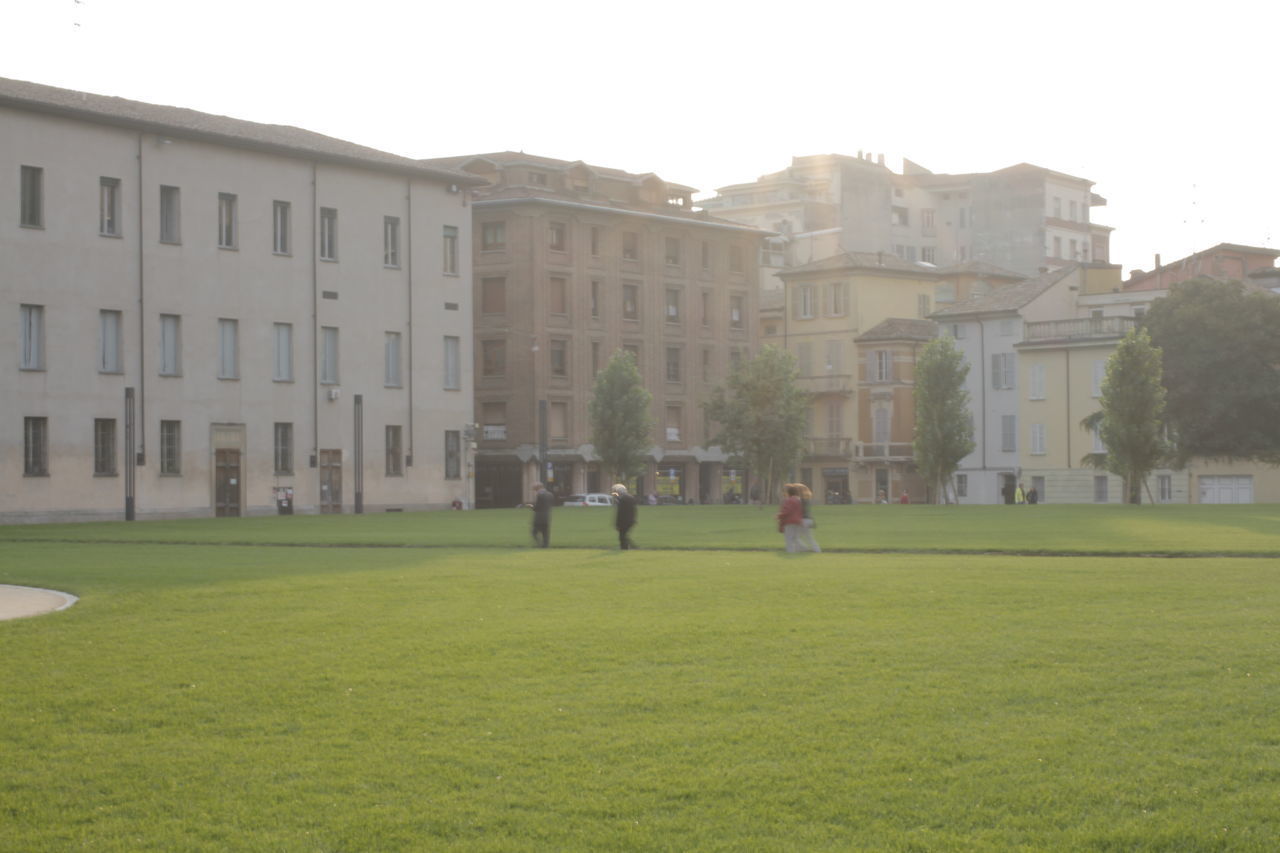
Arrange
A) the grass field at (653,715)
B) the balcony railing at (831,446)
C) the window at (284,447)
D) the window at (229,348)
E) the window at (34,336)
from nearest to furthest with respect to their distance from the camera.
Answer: the grass field at (653,715)
the window at (34,336)
the window at (229,348)
the window at (284,447)
the balcony railing at (831,446)

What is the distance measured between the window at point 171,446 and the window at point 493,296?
109 ft

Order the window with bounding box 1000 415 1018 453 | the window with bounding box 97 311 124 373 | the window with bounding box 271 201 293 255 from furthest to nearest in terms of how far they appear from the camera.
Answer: the window with bounding box 1000 415 1018 453
the window with bounding box 271 201 293 255
the window with bounding box 97 311 124 373

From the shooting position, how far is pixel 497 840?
33.1 feet

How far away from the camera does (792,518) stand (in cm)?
3409

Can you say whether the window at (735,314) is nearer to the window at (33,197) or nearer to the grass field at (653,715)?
the window at (33,197)

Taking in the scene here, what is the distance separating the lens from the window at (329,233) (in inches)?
2980

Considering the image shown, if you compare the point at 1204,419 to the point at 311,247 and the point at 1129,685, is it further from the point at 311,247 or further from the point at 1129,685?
the point at 1129,685

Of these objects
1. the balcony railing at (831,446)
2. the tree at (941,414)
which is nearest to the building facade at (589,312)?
the balcony railing at (831,446)

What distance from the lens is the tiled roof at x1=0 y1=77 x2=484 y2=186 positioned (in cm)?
6450

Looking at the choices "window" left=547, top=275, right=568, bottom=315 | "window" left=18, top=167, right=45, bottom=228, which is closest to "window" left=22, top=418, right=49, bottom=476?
"window" left=18, top=167, right=45, bottom=228

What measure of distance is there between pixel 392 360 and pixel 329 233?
689cm

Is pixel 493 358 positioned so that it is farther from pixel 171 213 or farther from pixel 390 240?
pixel 171 213

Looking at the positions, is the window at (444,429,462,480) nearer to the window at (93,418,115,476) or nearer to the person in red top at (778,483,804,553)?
the window at (93,418,115,476)

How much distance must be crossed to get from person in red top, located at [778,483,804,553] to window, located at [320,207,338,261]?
4526cm
